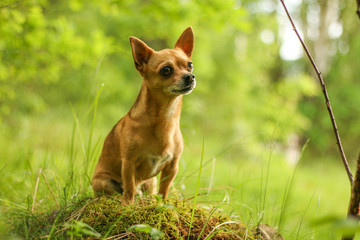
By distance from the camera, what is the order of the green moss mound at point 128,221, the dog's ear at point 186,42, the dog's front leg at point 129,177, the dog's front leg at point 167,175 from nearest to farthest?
1. the green moss mound at point 128,221
2. the dog's front leg at point 129,177
3. the dog's front leg at point 167,175
4. the dog's ear at point 186,42

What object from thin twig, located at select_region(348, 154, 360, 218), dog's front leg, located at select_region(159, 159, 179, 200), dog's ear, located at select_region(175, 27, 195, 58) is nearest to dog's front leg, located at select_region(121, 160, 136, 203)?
dog's front leg, located at select_region(159, 159, 179, 200)

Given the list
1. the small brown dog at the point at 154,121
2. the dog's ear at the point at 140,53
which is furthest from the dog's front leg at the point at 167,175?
the dog's ear at the point at 140,53

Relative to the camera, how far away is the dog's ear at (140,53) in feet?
7.63

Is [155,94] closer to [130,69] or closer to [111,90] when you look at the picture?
[111,90]

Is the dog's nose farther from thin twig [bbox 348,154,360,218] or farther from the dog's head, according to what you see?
thin twig [bbox 348,154,360,218]

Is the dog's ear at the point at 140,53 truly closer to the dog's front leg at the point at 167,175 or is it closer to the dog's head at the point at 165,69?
the dog's head at the point at 165,69

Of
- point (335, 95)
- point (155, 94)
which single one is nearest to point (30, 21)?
point (155, 94)

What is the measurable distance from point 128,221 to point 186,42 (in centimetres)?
150

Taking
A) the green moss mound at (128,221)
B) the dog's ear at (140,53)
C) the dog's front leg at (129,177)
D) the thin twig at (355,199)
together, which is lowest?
the green moss mound at (128,221)

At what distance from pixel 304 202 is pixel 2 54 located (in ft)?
18.3

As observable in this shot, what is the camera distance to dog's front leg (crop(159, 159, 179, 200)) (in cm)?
238

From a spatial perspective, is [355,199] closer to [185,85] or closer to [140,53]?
[185,85]

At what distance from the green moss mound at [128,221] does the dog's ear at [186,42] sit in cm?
125

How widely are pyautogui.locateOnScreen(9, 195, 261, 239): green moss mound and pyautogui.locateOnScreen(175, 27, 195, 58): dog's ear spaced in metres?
1.25
